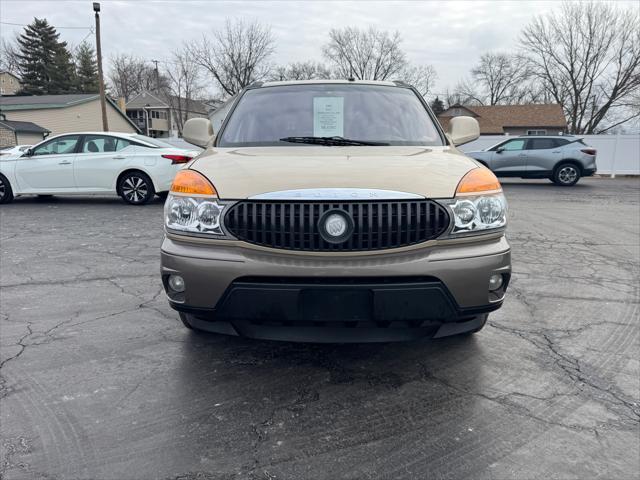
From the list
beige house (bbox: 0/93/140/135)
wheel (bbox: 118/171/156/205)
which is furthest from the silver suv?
beige house (bbox: 0/93/140/135)

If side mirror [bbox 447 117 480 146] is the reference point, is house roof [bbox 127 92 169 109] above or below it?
above

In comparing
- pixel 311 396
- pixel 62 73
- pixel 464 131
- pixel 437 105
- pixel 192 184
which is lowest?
pixel 311 396

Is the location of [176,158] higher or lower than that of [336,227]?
higher

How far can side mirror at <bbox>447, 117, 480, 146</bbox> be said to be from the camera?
12.2ft

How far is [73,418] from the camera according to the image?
7.63 ft

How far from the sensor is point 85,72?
196 feet

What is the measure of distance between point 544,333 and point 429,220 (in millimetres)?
1773

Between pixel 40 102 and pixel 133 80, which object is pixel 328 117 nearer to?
pixel 40 102

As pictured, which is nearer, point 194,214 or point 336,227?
point 336,227

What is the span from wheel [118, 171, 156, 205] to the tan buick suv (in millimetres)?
7649

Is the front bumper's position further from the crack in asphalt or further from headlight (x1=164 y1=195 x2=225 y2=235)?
the crack in asphalt

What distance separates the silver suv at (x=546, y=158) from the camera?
14328mm

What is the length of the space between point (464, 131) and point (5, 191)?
407 inches

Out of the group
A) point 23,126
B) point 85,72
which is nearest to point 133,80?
point 85,72
